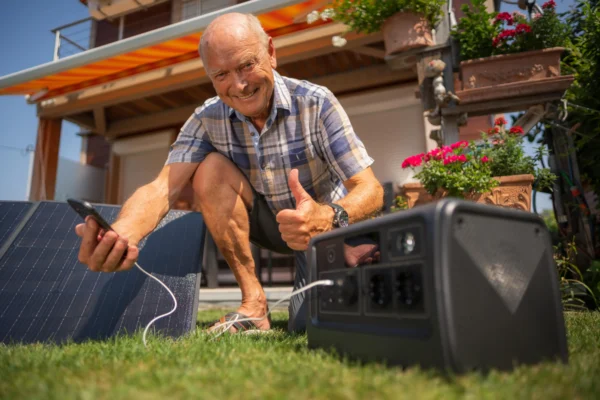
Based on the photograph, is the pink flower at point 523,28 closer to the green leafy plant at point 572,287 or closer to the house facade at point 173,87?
the house facade at point 173,87

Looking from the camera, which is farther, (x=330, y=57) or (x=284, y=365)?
(x=330, y=57)

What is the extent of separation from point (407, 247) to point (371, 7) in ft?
9.59

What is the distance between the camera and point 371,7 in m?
3.21

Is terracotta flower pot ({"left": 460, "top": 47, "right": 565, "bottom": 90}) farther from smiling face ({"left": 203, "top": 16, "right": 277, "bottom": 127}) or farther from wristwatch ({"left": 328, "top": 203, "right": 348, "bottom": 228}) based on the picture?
wristwatch ({"left": 328, "top": 203, "right": 348, "bottom": 228})

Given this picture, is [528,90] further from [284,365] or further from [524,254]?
[284,365]

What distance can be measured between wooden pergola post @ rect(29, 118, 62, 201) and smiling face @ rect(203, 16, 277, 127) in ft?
17.5

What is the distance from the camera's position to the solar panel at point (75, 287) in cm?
145

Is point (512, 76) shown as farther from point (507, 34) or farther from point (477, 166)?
point (477, 166)

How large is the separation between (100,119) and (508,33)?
232 inches

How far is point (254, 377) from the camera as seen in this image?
0.75 m

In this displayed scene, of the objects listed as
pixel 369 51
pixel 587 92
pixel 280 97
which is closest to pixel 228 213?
pixel 280 97

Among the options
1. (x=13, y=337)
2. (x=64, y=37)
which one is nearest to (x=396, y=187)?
(x=13, y=337)

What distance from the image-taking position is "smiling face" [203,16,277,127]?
5.24ft

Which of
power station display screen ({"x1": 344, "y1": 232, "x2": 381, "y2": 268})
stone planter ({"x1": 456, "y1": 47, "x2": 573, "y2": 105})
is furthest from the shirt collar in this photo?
stone planter ({"x1": 456, "y1": 47, "x2": 573, "y2": 105})
